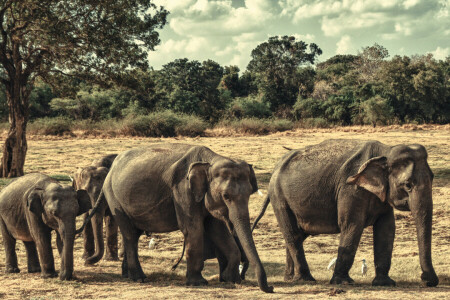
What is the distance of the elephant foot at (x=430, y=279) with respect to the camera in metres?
7.73

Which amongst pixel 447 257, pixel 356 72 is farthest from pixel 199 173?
pixel 356 72

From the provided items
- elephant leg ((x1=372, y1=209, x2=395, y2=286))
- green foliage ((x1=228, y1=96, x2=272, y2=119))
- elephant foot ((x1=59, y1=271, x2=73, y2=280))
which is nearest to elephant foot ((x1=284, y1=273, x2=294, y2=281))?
elephant leg ((x1=372, y1=209, x2=395, y2=286))

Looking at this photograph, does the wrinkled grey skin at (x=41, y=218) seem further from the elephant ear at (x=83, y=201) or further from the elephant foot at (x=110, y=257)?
the elephant foot at (x=110, y=257)

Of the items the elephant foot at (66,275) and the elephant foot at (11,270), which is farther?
the elephant foot at (11,270)

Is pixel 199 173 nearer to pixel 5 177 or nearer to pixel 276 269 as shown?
pixel 276 269

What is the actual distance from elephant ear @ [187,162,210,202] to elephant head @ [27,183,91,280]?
1771mm

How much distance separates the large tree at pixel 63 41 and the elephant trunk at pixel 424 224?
15.2 m

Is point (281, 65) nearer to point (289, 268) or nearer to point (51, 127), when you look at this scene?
point (51, 127)

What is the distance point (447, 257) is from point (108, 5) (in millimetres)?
14686

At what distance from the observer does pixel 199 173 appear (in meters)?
8.15

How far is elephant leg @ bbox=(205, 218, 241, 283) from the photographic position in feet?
27.7

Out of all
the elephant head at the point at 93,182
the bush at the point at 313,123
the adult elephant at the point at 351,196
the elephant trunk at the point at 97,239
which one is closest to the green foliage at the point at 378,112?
the bush at the point at 313,123

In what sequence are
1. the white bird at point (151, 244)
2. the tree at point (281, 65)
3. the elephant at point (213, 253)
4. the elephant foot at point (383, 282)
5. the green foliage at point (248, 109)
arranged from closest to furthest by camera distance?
the elephant foot at point (383, 282) < the elephant at point (213, 253) < the white bird at point (151, 244) < the green foliage at point (248, 109) < the tree at point (281, 65)

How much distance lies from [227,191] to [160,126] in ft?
104
